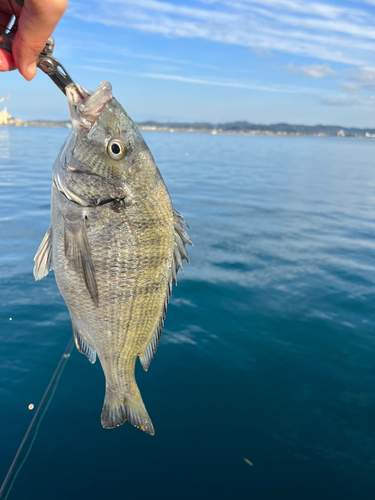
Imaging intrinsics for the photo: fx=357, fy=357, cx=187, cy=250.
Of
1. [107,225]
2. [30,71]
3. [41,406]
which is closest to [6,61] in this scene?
[30,71]

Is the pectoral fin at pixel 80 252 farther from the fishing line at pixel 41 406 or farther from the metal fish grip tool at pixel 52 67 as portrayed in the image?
the fishing line at pixel 41 406

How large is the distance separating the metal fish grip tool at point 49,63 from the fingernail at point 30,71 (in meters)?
0.11

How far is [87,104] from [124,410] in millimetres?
2148

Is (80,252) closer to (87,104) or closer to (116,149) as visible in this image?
(116,149)

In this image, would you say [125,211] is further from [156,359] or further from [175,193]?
[175,193]

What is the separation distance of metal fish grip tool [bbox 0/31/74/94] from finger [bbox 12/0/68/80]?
129 mm

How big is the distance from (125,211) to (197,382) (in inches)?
151

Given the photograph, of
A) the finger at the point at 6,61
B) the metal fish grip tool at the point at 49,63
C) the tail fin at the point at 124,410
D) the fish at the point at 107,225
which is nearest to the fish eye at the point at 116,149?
the fish at the point at 107,225

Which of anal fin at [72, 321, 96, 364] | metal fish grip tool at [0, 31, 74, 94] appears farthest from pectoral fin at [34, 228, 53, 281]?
metal fish grip tool at [0, 31, 74, 94]

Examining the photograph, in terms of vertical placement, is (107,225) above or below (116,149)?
below

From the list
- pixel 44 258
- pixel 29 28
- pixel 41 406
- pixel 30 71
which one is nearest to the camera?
pixel 29 28

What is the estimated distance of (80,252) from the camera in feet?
7.34

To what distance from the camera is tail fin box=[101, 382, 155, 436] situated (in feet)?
8.61

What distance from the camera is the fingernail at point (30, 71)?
1.93 meters
